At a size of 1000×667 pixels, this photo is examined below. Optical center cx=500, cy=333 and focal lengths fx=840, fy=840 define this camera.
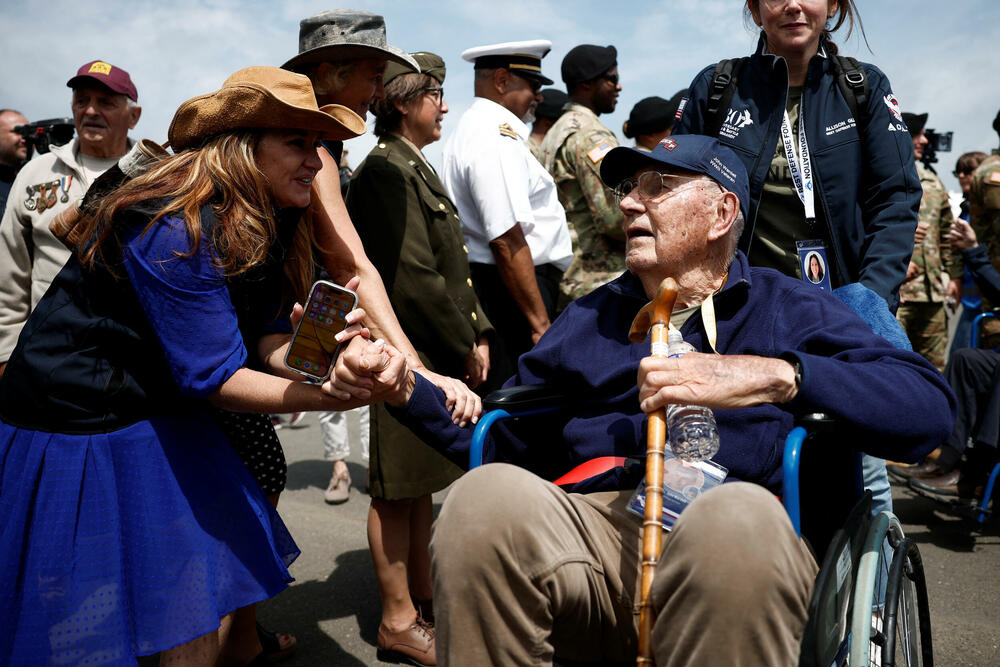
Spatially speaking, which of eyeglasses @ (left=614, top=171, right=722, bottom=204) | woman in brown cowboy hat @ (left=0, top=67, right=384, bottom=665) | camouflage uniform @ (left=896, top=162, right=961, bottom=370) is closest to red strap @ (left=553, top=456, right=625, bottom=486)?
woman in brown cowboy hat @ (left=0, top=67, right=384, bottom=665)

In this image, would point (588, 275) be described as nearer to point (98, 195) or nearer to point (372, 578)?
point (372, 578)

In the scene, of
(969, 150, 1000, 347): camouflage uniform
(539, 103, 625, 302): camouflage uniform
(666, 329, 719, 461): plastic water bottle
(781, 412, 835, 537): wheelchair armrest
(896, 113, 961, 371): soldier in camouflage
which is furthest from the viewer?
(896, 113, 961, 371): soldier in camouflage

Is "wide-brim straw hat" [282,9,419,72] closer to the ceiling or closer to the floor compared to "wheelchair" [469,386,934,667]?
closer to the ceiling

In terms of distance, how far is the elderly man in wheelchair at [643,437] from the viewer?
1547 mm

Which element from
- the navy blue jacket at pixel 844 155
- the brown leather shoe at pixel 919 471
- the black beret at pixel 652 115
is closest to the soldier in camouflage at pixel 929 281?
the brown leather shoe at pixel 919 471

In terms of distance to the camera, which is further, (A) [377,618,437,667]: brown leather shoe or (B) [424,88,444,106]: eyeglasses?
(B) [424,88,444,106]: eyeglasses

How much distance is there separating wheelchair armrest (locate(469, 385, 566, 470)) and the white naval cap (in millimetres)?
2313

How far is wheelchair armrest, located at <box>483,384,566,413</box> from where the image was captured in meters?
2.21

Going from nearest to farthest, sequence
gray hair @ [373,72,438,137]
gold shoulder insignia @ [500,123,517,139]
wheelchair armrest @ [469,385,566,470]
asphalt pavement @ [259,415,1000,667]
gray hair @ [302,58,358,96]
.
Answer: wheelchair armrest @ [469,385,566,470]
gray hair @ [302,58,358,96]
asphalt pavement @ [259,415,1000,667]
gray hair @ [373,72,438,137]
gold shoulder insignia @ [500,123,517,139]

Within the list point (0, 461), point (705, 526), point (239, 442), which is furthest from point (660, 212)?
point (0, 461)

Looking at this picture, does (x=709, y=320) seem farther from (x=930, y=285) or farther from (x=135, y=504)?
(x=930, y=285)

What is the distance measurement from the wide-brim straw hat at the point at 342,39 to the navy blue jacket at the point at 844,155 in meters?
1.25

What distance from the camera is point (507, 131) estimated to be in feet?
12.6

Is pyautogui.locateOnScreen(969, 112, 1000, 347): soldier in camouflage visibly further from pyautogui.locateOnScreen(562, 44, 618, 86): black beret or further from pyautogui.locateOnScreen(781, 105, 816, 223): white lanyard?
pyautogui.locateOnScreen(781, 105, 816, 223): white lanyard
